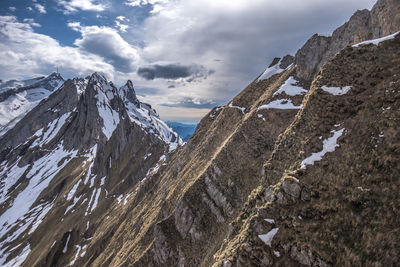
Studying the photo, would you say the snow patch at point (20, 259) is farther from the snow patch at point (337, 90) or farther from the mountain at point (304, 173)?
the snow patch at point (337, 90)

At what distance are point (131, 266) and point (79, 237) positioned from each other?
89291 millimetres

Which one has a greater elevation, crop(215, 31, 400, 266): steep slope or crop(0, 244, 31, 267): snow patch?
crop(215, 31, 400, 266): steep slope

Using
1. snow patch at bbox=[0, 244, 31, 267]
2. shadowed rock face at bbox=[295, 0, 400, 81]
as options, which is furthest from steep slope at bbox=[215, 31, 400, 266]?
snow patch at bbox=[0, 244, 31, 267]

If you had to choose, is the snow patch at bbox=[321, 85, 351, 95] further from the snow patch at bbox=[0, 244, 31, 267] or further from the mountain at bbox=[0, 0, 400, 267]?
the snow patch at bbox=[0, 244, 31, 267]

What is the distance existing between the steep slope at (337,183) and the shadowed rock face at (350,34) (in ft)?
35.7

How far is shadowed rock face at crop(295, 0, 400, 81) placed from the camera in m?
32.1

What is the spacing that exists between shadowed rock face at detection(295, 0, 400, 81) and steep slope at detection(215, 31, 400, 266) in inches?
428

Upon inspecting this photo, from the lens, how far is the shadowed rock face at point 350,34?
105 feet

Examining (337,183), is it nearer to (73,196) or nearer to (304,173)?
(304,173)

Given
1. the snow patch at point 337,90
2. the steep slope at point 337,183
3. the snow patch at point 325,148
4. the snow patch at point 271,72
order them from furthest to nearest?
1. the snow patch at point 271,72
2. the snow patch at point 337,90
3. the snow patch at point 325,148
4. the steep slope at point 337,183

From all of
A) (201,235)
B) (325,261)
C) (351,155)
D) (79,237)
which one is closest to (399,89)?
(351,155)

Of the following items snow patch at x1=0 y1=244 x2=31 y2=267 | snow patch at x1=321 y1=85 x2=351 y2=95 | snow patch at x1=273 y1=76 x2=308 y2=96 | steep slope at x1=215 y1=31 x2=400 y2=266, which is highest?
snow patch at x1=273 y1=76 x2=308 y2=96

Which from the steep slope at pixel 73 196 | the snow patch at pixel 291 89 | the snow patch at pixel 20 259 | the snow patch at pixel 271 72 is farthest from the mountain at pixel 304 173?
the snow patch at pixel 20 259

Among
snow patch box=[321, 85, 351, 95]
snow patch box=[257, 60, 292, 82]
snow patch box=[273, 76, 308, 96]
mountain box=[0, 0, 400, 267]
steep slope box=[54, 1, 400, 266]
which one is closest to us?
mountain box=[0, 0, 400, 267]
